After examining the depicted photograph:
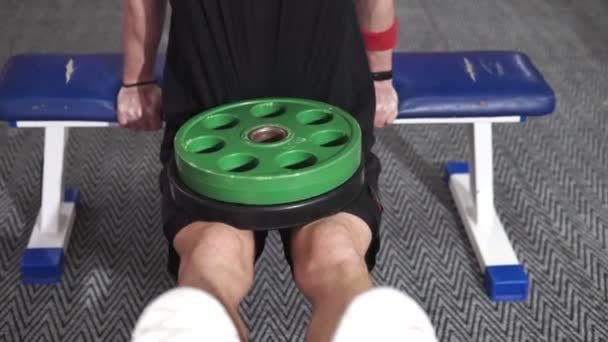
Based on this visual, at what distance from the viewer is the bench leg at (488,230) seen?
139 centimetres

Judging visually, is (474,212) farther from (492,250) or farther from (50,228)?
(50,228)

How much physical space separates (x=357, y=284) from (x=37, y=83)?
83cm

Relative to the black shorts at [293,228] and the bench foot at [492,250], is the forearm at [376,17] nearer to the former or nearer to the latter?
the black shorts at [293,228]

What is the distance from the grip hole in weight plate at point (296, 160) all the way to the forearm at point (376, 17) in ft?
1.22

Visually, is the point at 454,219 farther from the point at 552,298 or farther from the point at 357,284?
the point at 357,284

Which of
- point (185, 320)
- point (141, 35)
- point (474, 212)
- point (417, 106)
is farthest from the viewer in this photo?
point (474, 212)

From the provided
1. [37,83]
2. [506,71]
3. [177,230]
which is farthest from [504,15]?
[177,230]

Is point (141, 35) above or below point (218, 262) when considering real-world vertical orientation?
above

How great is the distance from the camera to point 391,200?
1.71 metres

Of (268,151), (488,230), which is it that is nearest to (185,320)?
(268,151)

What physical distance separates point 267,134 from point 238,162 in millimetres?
77

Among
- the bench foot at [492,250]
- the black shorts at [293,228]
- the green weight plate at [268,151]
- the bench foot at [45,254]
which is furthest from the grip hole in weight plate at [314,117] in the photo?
the bench foot at [45,254]

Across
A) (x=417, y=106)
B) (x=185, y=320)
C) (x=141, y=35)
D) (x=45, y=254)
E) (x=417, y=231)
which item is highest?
(x=141, y=35)

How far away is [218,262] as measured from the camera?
0.84 m
